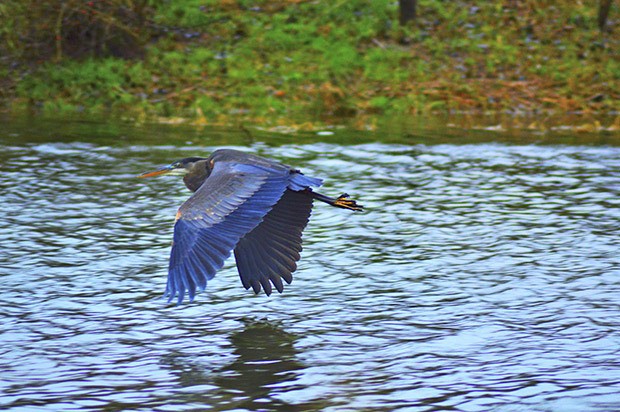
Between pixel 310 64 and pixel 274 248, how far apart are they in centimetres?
1044

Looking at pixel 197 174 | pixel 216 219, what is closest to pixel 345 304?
pixel 216 219

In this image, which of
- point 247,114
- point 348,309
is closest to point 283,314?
point 348,309

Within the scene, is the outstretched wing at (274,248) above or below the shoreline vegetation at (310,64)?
below

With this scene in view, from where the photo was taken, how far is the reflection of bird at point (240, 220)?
5441 millimetres

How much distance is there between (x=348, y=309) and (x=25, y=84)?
35.5 ft

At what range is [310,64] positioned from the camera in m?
16.6

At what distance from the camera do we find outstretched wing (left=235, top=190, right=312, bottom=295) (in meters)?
6.43

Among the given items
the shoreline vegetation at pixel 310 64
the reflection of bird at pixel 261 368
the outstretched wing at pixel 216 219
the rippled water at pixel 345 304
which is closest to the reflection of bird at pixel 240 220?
the outstretched wing at pixel 216 219

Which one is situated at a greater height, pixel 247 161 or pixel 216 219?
pixel 247 161

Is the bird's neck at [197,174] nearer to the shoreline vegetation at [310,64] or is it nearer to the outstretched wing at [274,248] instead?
the outstretched wing at [274,248]

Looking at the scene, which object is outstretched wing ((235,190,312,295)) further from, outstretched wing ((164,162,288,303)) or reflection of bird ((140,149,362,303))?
outstretched wing ((164,162,288,303))

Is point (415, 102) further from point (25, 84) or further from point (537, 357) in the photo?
point (537, 357)

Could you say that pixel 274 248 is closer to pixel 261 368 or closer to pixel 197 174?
pixel 197 174

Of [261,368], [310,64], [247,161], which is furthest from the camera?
[310,64]
